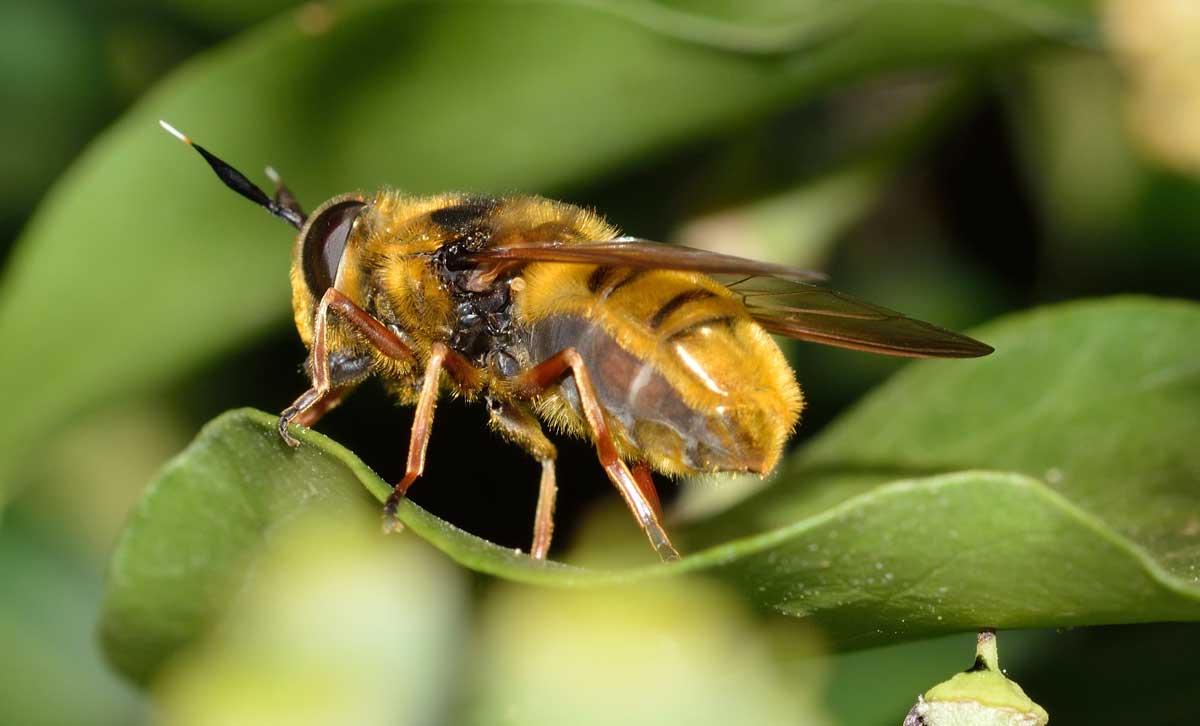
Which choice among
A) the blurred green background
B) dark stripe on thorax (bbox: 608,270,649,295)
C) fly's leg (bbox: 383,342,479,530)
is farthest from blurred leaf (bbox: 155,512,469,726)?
dark stripe on thorax (bbox: 608,270,649,295)

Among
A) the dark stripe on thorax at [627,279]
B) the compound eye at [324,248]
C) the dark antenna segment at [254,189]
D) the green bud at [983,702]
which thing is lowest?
the green bud at [983,702]

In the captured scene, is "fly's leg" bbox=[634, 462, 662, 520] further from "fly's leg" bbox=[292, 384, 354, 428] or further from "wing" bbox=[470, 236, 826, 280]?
"fly's leg" bbox=[292, 384, 354, 428]

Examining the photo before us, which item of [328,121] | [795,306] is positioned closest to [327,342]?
[328,121]

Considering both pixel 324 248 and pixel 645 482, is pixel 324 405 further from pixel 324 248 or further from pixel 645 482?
pixel 645 482

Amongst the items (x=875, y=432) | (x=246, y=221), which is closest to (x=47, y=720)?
(x=246, y=221)

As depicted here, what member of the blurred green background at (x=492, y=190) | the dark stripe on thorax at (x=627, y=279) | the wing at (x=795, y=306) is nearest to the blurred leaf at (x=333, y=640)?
the blurred green background at (x=492, y=190)

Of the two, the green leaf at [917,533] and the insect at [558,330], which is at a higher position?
the insect at [558,330]

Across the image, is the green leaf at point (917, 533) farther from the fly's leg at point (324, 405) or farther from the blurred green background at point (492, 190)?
the fly's leg at point (324, 405)
